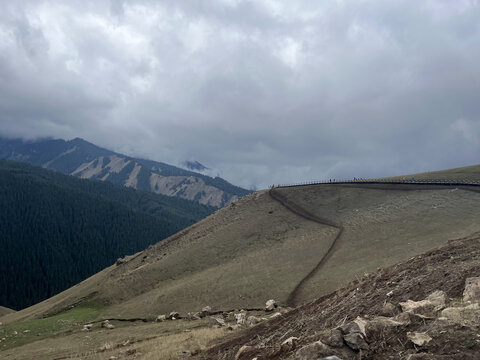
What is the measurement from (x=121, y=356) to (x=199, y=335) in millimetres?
5191

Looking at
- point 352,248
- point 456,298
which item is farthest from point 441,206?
point 456,298

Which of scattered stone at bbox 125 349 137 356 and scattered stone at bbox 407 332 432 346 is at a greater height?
scattered stone at bbox 407 332 432 346

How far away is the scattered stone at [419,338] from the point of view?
31.6 feet

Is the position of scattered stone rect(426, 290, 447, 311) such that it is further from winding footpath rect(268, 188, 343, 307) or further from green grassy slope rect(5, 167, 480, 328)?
winding footpath rect(268, 188, 343, 307)

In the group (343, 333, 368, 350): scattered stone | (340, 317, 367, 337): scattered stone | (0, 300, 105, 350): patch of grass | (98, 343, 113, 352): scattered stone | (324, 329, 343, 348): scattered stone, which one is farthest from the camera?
(0, 300, 105, 350): patch of grass

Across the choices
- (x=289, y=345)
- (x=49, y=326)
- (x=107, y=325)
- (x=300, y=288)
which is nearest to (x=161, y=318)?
(x=107, y=325)

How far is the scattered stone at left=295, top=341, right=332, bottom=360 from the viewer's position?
10.5 m

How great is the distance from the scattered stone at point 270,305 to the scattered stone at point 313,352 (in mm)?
23621

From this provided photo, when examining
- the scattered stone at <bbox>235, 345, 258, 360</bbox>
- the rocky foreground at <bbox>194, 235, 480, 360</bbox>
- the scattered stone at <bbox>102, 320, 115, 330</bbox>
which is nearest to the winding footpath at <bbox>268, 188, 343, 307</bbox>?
the rocky foreground at <bbox>194, 235, 480, 360</bbox>

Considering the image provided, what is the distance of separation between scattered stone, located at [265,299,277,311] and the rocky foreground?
13.4m

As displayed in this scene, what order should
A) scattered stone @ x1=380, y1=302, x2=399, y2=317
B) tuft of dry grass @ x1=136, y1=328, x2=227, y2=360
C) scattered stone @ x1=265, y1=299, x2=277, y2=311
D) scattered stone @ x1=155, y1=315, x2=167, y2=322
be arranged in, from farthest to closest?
scattered stone @ x1=155, y1=315, x2=167, y2=322 → scattered stone @ x1=265, y1=299, x2=277, y2=311 → tuft of dry grass @ x1=136, y1=328, x2=227, y2=360 → scattered stone @ x1=380, y1=302, x2=399, y2=317

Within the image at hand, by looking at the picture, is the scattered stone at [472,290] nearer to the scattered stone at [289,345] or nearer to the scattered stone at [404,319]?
the scattered stone at [404,319]

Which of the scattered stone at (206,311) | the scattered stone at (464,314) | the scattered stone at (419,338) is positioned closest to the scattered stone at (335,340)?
the scattered stone at (419,338)

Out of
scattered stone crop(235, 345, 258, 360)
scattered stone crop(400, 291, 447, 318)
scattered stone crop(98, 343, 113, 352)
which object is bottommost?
scattered stone crop(98, 343, 113, 352)
